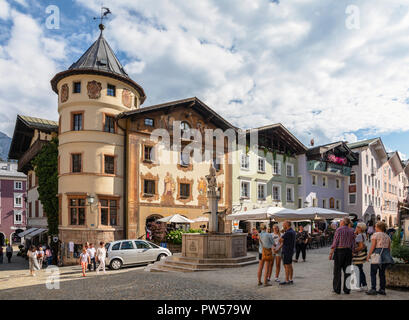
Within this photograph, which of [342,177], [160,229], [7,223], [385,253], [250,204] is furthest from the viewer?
[7,223]

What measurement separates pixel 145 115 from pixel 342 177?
→ 2848cm

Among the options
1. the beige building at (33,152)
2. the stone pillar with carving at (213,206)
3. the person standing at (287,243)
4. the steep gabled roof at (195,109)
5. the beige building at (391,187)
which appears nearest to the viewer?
the person standing at (287,243)

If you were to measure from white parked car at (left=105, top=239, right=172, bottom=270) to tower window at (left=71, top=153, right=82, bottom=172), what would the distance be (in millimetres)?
7842

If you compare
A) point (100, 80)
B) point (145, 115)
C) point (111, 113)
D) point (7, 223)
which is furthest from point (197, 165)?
point (7, 223)

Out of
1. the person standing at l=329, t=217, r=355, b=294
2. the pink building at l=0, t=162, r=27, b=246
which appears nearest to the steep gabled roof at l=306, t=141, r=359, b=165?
the person standing at l=329, t=217, r=355, b=294

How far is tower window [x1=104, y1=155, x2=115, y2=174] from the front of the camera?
2629cm

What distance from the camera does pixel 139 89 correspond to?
29344mm

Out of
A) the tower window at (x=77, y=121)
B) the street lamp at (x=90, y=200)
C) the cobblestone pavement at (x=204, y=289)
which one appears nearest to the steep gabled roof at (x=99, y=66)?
the tower window at (x=77, y=121)

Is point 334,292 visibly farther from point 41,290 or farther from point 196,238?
point 41,290

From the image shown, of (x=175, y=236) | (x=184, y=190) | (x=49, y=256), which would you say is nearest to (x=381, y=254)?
(x=175, y=236)

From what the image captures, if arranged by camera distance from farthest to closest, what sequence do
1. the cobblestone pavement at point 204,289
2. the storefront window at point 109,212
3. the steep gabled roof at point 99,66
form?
the steep gabled roof at point 99,66, the storefront window at point 109,212, the cobblestone pavement at point 204,289

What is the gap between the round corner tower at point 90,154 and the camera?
25.3 m

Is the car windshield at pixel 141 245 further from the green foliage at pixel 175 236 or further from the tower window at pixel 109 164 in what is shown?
the tower window at pixel 109 164

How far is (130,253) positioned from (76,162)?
931cm
